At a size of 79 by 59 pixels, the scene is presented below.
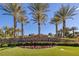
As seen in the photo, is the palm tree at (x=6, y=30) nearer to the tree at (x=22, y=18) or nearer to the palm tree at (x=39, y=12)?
the tree at (x=22, y=18)

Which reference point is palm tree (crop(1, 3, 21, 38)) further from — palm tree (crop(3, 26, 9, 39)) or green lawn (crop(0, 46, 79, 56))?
green lawn (crop(0, 46, 79, 56))

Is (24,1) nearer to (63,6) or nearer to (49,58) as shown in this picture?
(63,6)

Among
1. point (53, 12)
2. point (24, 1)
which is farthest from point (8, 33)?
point (53, 12)

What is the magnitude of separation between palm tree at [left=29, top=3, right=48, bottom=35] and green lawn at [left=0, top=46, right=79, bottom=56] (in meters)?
0.17

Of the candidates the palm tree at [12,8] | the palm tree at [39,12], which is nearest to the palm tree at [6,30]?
the palm tree at [12,8]

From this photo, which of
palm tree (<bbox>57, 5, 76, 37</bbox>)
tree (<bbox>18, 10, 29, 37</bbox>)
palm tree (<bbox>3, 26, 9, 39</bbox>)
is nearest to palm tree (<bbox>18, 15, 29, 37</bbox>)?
tree (<bbox>18, 10, 29, 37</bbox>)

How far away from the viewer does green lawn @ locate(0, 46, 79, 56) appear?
1.70 metres

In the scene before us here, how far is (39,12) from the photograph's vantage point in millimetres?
1760

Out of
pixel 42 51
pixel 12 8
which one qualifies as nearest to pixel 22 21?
pixel 12 8

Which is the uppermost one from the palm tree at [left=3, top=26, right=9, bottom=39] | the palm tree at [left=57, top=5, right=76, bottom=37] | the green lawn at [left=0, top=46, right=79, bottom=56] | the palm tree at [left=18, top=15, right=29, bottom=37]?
the palm tree at [left=57, top=5, right=76, bottom=37]

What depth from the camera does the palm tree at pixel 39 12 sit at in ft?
5.68

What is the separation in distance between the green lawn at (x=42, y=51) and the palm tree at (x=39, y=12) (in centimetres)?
17

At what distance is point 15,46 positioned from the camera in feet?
5.69

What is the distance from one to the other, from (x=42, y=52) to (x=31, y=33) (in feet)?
0.56
